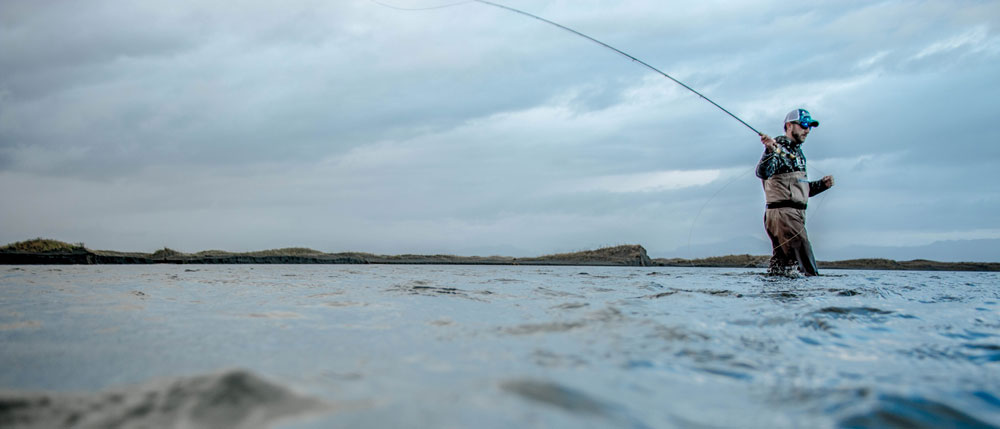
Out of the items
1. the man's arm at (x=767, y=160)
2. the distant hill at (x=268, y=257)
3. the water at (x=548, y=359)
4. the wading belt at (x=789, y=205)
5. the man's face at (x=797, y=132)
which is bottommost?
the water at (x=548, y=359)

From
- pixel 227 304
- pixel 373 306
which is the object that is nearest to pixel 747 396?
pixel 373 306

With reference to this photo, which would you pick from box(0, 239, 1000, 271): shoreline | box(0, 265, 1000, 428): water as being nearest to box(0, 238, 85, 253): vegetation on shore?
box(0, 239, 1000, 271): shoreline

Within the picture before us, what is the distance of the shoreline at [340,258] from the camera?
17.1 meters

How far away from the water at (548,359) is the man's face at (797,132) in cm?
500

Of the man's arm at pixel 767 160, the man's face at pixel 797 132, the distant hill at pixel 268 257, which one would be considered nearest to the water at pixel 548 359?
the man's arm at pixel 767 160

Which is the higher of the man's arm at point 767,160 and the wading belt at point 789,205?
the man's arm at point 767,160

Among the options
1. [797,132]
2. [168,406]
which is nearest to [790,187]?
[797,132]

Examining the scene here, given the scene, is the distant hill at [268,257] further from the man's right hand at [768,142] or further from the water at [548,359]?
the water at [548,359]

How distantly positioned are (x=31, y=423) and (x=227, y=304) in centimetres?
347

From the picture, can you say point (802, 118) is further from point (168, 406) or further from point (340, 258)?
point (340, 258)

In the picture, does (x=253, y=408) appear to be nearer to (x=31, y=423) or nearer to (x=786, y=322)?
(x=31, y=423)

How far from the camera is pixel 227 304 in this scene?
4.57 metres

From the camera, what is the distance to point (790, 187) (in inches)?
349

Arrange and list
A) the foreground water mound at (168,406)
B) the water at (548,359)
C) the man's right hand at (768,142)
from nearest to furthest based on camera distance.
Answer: the foreground water mound at (168,406), the water at (548,359), the man's right hand at (768,142)
